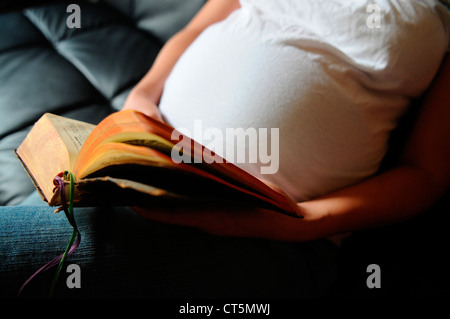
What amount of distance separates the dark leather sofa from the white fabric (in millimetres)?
117

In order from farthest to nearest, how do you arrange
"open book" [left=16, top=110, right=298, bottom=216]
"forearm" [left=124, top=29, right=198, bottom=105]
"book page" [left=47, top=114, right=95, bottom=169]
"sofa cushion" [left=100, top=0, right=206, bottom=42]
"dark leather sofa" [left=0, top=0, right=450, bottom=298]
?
"sofa cushion" [left=100, top=0, right=206, bottom=42], "forearm" [left=124, top=29, right=198, bottom=105], "dark leather sofa" [left=0, top=0, right=450, bottom=298], "book page" [left=47, top=114, right=95, bottom=169], "open book" [left=16, top=110, right=298, bottom=216]

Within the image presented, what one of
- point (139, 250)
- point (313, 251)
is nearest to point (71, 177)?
point (139, 250)

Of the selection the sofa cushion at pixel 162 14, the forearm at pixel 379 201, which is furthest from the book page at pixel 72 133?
the sofa cushion at pixel 162 14

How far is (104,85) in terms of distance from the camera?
95 cm

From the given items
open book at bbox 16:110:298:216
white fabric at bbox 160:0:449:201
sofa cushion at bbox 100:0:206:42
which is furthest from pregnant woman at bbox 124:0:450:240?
sofa cushion at bbox 100:0:206:42

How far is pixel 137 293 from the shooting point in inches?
18.7

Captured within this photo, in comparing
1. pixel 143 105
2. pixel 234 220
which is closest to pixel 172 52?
pixel 143 105

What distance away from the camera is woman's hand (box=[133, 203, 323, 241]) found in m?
0.45

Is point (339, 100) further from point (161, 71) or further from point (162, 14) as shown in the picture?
point (162, 14)

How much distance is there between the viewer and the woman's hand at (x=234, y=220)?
0.45m

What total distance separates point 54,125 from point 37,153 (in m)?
0.05

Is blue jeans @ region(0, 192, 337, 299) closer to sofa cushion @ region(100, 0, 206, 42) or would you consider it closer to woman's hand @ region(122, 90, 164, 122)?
woman's hand @ region(122, 90, 164, 122)

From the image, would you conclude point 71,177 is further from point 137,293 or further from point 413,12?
point 413,12

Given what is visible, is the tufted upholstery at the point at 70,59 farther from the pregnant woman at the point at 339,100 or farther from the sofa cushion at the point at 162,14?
the pregnant woman at the point at 339,100
